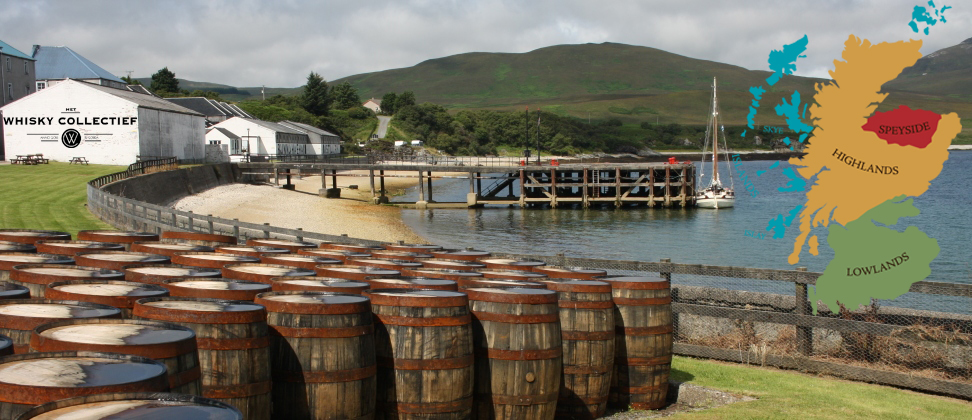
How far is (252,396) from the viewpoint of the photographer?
5.47 meters

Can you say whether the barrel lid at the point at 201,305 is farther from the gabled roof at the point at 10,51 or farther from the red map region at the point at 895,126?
the gabled roof at the point at 10,51

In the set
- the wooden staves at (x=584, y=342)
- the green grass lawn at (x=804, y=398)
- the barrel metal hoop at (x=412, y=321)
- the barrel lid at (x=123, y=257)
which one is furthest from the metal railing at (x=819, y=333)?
the barrel lid at (x=123, y=257)

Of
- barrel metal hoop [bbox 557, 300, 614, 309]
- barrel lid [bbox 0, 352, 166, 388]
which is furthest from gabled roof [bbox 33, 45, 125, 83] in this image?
barrel lid [bbox 0, 352, 166, 388]

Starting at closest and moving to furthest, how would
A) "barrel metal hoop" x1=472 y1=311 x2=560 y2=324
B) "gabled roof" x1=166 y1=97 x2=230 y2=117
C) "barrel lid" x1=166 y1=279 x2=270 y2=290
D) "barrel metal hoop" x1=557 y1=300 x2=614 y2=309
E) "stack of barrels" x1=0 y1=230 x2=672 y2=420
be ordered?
"stack of barrels" x1=0 y1=230 x2=672 y2=420 → "barrel lid" x1=166 y1=279 x2=270 y2=290 → "barrel metal hoop" x1=472 y1=311 x2=560 y2=324 → "barrel metal hoop" x1=557 y1=300 x2=614 y2=309 → "gabled roof" x1=166 y1=97 x2=230 y2=117

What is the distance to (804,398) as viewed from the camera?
8375 millimetres

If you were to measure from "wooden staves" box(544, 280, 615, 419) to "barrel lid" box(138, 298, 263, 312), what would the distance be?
306cm

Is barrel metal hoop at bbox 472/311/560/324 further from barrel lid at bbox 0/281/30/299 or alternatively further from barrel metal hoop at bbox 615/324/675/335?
barrel lid at bbox 0/281/30/299

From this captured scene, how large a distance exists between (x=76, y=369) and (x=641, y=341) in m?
5.73

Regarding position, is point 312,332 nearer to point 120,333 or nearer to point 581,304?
point 120,333

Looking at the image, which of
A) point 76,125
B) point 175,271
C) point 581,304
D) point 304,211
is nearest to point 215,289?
point 175,271

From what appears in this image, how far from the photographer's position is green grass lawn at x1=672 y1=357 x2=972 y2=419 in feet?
25.7

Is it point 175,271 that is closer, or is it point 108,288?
point 108,288

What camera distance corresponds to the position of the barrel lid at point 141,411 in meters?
3.41

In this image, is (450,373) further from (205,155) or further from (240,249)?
(205,155)
